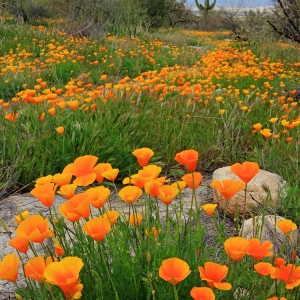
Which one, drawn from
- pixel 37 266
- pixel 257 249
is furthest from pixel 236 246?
pixel 37 266

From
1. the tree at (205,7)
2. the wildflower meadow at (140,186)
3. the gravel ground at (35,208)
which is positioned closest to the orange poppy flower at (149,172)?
the wildflower meadow at (140,186)

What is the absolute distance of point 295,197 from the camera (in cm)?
275

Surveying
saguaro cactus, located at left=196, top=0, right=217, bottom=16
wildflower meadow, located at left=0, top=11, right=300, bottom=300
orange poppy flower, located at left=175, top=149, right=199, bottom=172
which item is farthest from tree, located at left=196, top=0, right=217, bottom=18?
orange poppy flower, located at left=175, top=149, right=199, bottom=172

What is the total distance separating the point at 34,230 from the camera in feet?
3.76

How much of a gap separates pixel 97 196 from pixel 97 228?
14cm

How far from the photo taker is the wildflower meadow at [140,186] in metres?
1.21

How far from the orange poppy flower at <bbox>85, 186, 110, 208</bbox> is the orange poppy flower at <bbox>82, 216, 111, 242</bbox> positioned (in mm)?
76

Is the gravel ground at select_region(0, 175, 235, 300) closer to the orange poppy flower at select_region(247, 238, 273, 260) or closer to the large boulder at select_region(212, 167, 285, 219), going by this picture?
the large boulder at select_region(212, 167, 285, 219)

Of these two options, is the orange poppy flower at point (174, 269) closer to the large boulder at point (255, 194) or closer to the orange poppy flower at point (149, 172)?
the orange poppy flower at point (149, 172)

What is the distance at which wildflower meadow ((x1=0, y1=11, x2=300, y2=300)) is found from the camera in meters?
1.21

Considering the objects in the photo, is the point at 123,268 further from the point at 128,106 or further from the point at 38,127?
the point at 128,106

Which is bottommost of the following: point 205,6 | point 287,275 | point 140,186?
point 287,275

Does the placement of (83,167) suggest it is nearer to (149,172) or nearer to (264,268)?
(149,172)

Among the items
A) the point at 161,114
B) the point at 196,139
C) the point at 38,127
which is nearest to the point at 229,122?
the point at 196,139
